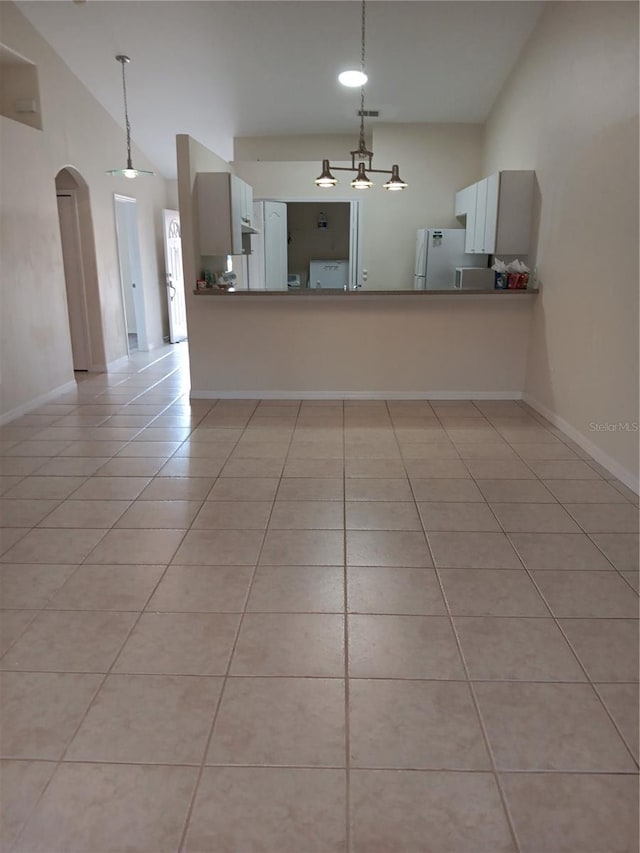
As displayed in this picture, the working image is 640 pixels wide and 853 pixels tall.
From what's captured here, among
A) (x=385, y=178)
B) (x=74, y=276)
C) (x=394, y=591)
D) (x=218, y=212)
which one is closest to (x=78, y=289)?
(x=74, y=276)

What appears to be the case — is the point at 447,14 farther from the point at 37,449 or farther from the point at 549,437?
the point at 37,449

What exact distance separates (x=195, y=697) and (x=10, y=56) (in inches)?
201

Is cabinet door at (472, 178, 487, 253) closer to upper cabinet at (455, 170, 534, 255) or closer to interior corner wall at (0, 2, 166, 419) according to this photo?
upper cabinet at (455, 170, 534, 255)

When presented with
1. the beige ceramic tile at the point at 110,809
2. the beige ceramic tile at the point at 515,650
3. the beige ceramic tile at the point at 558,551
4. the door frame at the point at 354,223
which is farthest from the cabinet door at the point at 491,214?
the beige ceramic tile at the point at 110,809

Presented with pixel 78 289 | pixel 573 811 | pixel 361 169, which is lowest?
pixel 573 811

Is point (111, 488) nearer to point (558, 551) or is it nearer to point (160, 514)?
point (160, 514)

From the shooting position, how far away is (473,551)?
8.51 ft

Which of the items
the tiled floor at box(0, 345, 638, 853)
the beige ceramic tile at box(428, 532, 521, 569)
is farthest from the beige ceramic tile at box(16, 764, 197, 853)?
the beige ceramic tile at box(428, 532, 521, 569)

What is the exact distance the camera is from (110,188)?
21.7 feet

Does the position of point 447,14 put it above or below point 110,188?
above

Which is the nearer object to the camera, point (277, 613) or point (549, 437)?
point (277, 613)

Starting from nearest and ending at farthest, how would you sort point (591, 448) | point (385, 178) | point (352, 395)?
point (591, 448)
point (352, 395)
point (385, 178)

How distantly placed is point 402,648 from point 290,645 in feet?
1.23

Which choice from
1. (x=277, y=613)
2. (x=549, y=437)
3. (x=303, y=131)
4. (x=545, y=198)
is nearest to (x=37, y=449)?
(x=277, y=613)
